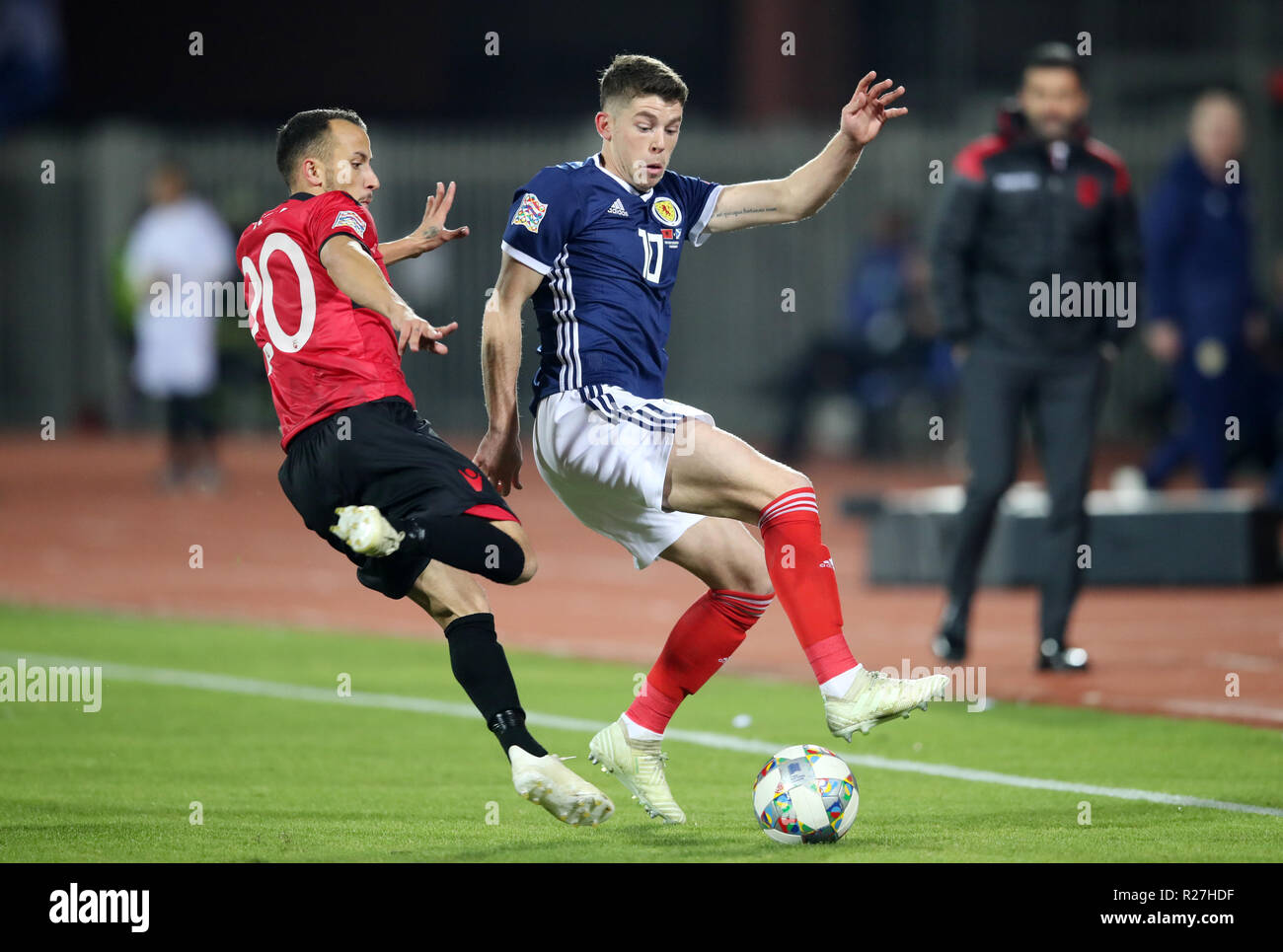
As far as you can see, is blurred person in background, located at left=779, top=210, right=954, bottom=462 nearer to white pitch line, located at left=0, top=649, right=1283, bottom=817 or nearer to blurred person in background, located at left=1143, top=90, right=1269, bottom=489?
blurred person in background, located at left=1143, top=90, right=1269, bottom=489

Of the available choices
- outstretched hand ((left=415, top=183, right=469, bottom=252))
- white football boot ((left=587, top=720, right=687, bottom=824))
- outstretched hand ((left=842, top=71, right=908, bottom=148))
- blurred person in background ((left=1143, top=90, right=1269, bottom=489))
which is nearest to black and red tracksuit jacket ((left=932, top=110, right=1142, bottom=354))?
outstretched hand ((left=842, top=71, right=908, bottom=148))

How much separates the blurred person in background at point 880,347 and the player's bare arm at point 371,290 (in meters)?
16.0

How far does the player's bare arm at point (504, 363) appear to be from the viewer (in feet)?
21.5

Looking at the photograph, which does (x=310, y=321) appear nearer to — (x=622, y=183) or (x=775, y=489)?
(x=622, y=183)

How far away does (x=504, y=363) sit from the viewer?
258 inches

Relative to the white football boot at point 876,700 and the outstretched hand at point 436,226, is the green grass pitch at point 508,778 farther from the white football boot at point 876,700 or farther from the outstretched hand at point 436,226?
the outstretched hand at point 436,226

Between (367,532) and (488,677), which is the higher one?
(367,532)

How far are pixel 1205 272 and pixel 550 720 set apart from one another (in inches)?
298

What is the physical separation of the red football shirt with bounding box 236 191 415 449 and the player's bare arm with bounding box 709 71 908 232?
1189mm

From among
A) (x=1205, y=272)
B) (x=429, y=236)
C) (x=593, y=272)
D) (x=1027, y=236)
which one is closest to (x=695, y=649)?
(x=593, y=272)
